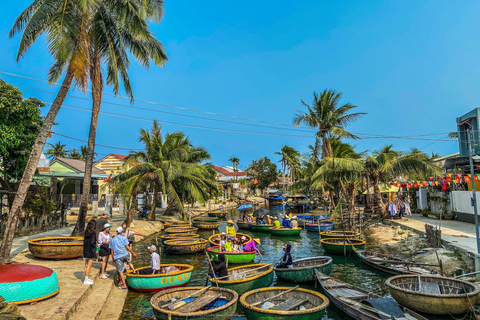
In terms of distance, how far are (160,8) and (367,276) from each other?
17501 millimetres

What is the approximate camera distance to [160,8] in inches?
675

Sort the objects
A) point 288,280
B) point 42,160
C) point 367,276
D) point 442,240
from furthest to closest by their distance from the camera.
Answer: point 42,160, point 442,240, point 367,276, point 288,280

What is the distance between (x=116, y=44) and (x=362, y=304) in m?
17.3

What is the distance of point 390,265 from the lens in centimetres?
1384

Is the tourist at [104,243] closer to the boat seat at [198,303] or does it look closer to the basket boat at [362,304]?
the boat seat at [198,303]

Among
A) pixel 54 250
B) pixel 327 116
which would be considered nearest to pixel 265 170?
pixel 327 116

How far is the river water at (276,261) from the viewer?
10.2 m

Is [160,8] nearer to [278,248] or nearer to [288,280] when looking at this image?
[288,280]

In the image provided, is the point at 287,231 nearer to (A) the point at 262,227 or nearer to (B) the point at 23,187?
(A) the point at 262,227

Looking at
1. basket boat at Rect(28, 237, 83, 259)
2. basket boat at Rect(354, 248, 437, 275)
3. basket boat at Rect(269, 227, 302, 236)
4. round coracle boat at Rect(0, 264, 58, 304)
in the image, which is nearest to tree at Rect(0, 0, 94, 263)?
basket boat at Rect(28, 237, 83, 259)

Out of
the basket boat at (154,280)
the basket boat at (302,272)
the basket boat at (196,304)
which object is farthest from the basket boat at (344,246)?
the basket boat at (196,304)

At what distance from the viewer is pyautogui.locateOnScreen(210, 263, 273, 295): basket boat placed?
10883 millimetres

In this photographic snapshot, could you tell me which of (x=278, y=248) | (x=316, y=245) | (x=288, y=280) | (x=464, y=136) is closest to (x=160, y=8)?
(x=288, y=280)

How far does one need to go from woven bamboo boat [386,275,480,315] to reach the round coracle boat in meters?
10.1
